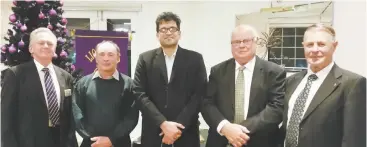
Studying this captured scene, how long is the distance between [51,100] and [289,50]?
11.1 ft

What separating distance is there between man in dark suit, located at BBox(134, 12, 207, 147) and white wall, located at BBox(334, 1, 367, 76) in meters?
1.33

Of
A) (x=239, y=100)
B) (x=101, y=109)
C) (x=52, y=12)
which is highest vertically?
(x=52, y=12)

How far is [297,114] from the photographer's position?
2.19m

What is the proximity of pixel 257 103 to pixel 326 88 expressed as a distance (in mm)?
513

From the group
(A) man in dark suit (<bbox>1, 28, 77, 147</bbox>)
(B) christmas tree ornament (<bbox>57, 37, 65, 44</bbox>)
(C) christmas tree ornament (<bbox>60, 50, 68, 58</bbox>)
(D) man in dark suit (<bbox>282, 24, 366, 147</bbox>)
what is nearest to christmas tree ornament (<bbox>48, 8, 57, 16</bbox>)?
(B) christmas tree ornament (<bbox>57, 37, 65, 44</bbox>)

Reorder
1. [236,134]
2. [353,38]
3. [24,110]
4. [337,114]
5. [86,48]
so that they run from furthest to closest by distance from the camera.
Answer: [86,48] → [353,38] → [24,110] → [236,134] → [337,114]

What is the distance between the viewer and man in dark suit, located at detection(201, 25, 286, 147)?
239 centimetres

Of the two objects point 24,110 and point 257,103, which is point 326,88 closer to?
point 257,103

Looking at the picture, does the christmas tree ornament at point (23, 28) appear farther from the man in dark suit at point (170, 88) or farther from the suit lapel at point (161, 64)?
the suit lapel at point (161, 64)

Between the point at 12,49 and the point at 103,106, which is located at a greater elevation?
the point at 12,49

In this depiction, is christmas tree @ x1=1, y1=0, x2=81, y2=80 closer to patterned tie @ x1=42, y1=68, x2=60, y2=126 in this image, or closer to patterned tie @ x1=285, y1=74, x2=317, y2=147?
patterned tie @ x1=42, y1=68, x2=60, y2=126

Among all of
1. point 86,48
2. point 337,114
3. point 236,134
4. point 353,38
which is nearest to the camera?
point 337,114

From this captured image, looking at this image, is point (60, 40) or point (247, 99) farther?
point (60, 40)

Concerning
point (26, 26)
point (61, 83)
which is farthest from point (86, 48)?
point (61, 83)
